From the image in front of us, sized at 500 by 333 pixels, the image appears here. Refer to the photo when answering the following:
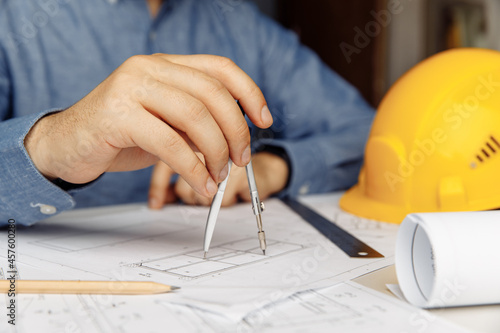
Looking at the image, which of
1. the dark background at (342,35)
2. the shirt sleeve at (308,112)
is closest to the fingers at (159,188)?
the shirt sleeve at (308,112)

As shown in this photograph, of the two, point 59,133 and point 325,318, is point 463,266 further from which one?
point 59,133

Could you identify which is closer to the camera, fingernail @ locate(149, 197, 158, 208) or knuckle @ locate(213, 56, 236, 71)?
knuckle @ locate(213, 56, 236, 71)

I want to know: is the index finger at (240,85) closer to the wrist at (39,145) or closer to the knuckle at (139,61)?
the knuckle at (139,61)

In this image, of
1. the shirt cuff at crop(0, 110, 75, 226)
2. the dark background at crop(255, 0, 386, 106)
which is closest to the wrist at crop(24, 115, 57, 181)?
the shirt cuff at crop(0, 110, 75, 226)

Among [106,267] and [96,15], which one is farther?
[96,15]

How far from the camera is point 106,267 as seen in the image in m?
0.52

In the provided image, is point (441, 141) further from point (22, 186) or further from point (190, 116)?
point (22, 186)

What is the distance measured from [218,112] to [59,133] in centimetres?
19

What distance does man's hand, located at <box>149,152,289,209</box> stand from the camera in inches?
33.6

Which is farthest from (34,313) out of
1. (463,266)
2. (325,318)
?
(463,266)

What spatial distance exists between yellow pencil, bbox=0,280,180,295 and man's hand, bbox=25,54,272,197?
143mm

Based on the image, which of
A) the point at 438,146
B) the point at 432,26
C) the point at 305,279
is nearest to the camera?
the point at 305,279

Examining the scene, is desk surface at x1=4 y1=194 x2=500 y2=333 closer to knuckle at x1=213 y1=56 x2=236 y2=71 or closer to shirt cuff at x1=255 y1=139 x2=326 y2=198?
shirt cuff at x1=255 y1=139 x2=326 y2=198

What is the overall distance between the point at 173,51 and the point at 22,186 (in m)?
0.64
